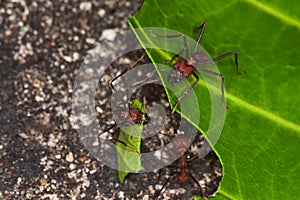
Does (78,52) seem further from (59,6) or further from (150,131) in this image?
(150,131)

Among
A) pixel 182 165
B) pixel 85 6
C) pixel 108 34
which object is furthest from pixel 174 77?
pixel 85 6

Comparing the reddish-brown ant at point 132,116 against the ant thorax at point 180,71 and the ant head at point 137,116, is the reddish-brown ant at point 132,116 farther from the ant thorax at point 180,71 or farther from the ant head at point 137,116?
the ant thorax at point 180,71

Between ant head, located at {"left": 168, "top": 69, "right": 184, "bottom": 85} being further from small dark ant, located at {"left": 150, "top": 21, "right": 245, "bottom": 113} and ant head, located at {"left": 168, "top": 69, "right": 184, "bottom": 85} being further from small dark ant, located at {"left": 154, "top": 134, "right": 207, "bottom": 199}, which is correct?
small dark ant, located at {"left": 154, "top": 134, "right": 207, "bottom": 199}

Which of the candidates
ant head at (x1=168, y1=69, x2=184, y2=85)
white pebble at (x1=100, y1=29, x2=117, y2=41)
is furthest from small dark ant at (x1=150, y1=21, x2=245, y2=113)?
white pebble at (x1=100, y1=29, x2=117, y2=41)

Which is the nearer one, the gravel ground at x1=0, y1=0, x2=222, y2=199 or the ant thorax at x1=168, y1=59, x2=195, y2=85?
the ant thorax at x1=168, y1=59, x2=195, y2=85

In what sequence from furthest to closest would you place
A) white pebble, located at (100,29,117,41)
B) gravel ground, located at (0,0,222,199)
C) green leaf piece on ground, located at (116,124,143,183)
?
white pebble, located at (100,29,117,41) → gravel ground, located at (0,0,222,199) → green leaf piece on ground, located at (116,124,143,183)

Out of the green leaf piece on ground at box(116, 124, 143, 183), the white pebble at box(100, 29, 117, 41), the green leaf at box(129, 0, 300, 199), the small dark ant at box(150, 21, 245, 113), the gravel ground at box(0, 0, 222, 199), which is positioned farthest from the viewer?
the white pebble at box(100, 29, 117, 41)
